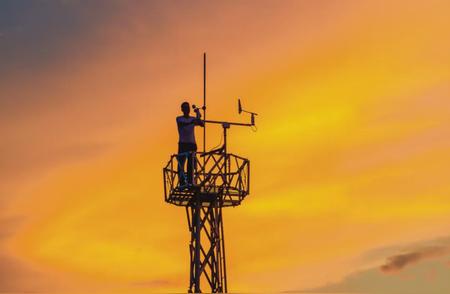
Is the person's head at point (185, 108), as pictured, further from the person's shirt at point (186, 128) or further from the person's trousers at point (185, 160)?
the person's trousers at point (185, 160)

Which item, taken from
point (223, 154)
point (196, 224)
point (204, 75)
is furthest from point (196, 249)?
point (204, 75)

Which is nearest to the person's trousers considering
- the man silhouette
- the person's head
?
the man silhouette

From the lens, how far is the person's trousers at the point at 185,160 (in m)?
48.2

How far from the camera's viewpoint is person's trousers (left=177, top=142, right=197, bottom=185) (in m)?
48.2

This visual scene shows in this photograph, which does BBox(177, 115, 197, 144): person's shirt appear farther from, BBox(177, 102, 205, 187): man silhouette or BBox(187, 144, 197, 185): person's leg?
BBox(187, 144, 197, 185): person's leg

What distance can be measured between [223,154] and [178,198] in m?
2.99

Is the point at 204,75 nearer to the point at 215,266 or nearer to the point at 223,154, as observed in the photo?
the point at 223,154

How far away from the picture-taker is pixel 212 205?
49.8 m

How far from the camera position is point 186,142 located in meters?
48.6

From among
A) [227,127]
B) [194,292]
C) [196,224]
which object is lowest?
[194,292]

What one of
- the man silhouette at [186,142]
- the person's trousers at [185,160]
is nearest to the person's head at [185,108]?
the man silhouette at [186,142]

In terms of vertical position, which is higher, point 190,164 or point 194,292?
point 190,164

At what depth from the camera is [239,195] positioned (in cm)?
4897

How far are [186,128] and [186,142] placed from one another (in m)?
0.63
